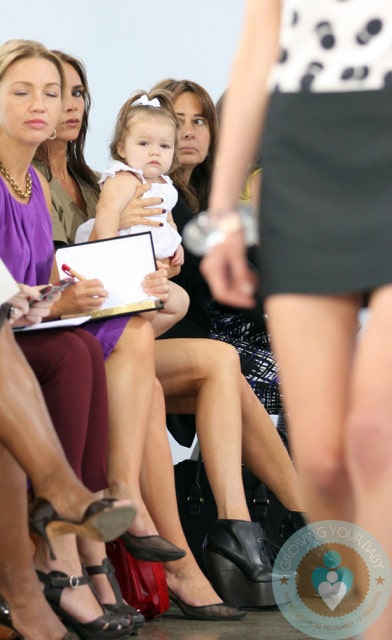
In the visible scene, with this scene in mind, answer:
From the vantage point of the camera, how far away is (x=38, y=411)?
6.46 ft

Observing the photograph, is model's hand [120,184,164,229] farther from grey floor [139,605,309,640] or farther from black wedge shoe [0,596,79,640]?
black wedge shoe [0,596,79,640]

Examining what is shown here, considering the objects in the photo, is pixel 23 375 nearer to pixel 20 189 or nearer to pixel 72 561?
pixel 72 561

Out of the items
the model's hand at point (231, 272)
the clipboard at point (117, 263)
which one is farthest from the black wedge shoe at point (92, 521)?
the clipboard at point (117, 263)

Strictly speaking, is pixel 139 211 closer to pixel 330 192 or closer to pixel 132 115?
pixel 132 115

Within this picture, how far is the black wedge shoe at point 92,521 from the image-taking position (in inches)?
70.4

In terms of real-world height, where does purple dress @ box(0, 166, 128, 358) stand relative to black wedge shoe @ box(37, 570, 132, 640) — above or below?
above

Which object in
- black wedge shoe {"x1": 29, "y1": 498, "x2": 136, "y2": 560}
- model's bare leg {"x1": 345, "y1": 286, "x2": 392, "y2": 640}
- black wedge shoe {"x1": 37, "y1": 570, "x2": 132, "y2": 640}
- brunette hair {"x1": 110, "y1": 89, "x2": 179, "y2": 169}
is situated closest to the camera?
model's bare leg {"x1": 345, "y1": 286, "x2": 392, "y2": 640}

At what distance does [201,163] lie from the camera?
355cm

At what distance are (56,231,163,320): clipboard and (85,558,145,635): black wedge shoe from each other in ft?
1.81

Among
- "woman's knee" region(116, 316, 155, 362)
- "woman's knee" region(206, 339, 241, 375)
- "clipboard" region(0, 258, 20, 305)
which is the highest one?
"clipboard" region(0, 258, 20, 305)

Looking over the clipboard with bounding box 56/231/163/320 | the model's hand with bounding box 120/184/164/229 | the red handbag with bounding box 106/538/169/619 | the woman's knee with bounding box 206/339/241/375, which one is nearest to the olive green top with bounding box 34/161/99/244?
the model's hand with bounding box 120/184/164/229

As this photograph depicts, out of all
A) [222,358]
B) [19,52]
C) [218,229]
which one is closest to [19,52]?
[19,52]

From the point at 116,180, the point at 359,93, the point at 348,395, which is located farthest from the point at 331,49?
the point at 116,180

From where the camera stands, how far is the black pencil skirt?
1.20 meters
